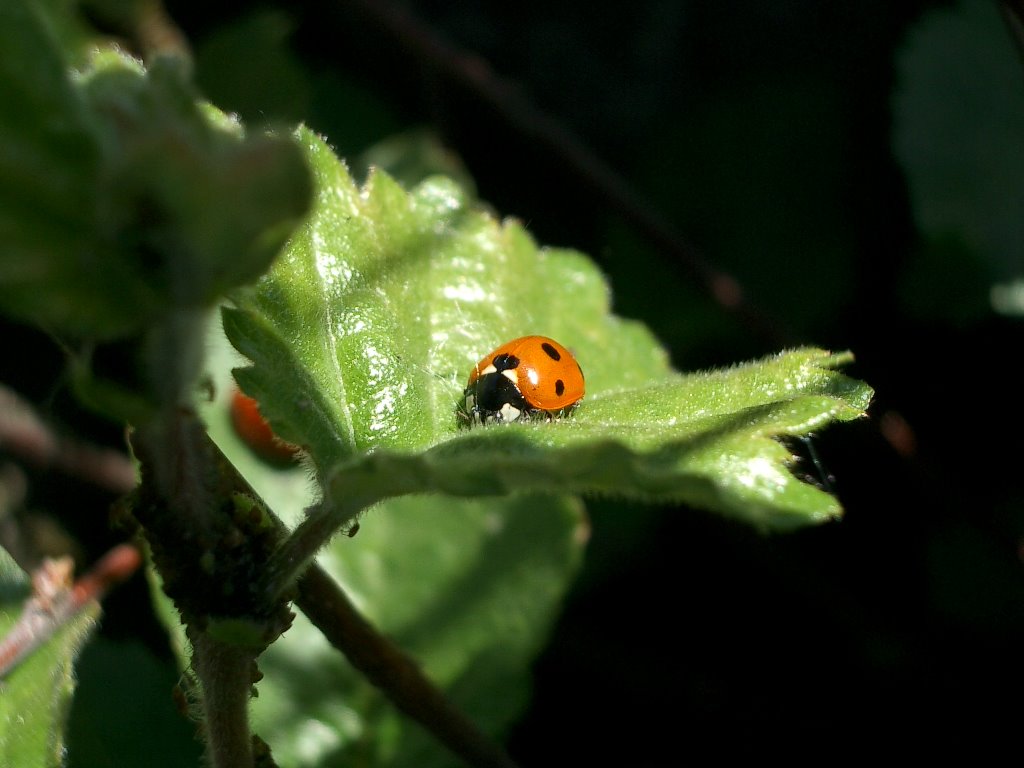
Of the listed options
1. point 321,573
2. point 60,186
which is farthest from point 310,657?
point 60,186

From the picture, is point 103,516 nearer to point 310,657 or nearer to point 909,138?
point 310,657

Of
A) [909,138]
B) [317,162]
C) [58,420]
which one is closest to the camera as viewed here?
[317,162]

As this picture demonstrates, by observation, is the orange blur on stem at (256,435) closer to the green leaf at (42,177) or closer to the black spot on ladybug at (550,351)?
the black spot on ladybug at (550,351)

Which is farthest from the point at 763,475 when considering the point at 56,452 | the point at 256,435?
the point at 56,452

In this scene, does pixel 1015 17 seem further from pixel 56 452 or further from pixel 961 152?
pixel 56 452

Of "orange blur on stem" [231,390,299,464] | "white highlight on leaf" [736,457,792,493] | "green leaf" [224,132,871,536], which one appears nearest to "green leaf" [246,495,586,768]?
"orange blur on stem" [231,390,299,464]

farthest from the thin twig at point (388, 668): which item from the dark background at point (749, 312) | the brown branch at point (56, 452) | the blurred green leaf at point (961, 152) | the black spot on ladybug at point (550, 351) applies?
the blurred green leaf at point (961, 152)

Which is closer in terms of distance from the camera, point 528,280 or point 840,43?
point 528,280
